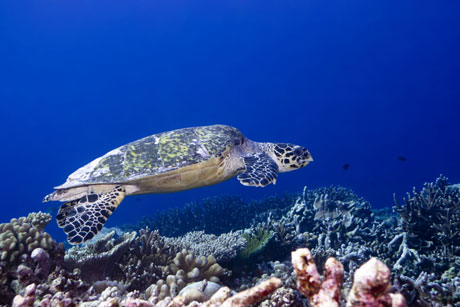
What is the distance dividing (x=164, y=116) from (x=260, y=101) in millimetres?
37682

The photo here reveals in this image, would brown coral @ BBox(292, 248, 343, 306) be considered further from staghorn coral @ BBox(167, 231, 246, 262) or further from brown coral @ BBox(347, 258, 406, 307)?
staghorn coral @ BBox(167, 231, 246, 262)

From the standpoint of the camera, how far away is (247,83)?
333ft

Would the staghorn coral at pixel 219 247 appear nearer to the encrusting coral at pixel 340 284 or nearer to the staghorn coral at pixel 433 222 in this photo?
the encrusting coral at pixel 340 284

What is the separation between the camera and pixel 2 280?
2.26 metres

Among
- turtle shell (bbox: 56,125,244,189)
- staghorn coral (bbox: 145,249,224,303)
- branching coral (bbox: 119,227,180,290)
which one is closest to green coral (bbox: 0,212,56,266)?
branching coral (bbox: 119,227,180,290)

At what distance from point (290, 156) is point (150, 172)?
336 centimetres

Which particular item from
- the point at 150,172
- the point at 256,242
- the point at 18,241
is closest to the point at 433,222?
the point at 256,242

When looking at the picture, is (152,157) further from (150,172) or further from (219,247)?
(219,247)

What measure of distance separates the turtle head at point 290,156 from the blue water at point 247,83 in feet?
230

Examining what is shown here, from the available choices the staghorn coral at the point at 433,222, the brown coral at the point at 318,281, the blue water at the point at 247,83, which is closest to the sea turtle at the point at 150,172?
the staghorn coral at the point at 433,222

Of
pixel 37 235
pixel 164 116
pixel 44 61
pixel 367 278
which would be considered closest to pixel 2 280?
pixel 37 235

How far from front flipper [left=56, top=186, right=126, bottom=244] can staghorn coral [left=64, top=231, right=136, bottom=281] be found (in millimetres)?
248

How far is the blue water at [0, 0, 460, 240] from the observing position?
83250 millimetres

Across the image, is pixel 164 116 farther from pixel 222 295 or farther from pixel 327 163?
pixel 222 295
